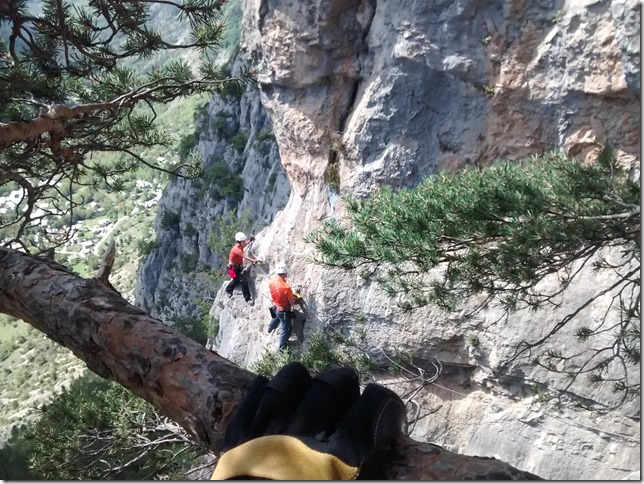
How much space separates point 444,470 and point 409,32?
6581 millimetres

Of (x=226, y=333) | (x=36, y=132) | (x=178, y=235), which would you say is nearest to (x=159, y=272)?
(x=178, y=235)

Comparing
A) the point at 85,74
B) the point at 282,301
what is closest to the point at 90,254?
the point at 282,301

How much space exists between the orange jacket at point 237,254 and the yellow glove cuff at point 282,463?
7.09 metres

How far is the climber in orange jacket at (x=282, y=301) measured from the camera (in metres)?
6.70

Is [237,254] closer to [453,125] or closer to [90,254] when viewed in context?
[453,125]

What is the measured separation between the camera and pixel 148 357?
1.40 meters

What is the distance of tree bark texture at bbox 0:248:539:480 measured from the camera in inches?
40.8

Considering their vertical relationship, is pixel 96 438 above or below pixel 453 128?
below

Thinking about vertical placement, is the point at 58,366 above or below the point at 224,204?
below

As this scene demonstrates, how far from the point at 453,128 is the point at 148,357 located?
6082 mm

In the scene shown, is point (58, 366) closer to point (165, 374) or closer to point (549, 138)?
point (549, 138)

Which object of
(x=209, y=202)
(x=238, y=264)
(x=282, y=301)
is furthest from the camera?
(x=209, y=202)

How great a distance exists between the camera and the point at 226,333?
9953 mm

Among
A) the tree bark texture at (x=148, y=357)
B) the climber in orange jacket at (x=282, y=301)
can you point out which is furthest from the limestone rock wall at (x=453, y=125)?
the tree bark texture at (x=148, y=357)
